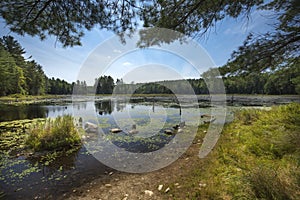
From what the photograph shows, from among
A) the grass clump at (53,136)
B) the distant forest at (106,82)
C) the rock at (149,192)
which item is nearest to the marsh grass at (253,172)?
the rock at (149,192)

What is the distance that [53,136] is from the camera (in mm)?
4953

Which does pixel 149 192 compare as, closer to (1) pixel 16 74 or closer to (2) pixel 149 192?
(2) pixel 149 192

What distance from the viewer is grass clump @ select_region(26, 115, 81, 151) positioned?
471 centimetres

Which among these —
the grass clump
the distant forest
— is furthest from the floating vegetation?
the distant forest

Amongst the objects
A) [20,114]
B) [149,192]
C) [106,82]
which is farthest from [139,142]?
[106,82]

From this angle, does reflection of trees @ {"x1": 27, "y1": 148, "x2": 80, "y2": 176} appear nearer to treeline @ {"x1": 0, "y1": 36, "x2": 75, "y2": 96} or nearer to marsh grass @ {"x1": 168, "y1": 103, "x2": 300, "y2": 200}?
marsh grass @ {"x1": 168, "y1": 103, "x2": 300, "y2": 200}

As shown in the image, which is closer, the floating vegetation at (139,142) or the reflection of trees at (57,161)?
the reflection of trees at (57,161)

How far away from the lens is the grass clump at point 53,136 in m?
4.71

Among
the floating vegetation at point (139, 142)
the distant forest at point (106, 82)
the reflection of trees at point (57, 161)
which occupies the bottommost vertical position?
the reflection of trees at point (57, 161)

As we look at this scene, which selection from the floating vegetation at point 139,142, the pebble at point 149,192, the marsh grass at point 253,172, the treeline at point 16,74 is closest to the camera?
the marsh grass at point 253,172

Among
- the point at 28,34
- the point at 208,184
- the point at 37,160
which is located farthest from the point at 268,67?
the point at 37,160

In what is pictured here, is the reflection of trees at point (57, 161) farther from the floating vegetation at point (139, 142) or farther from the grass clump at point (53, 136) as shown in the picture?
the floating vegetation at point (139, 142)

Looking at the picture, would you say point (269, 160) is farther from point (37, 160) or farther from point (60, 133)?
point (60, 133)

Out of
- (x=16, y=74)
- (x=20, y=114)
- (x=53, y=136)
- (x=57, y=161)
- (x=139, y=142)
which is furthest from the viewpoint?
(x=16, y=74)
